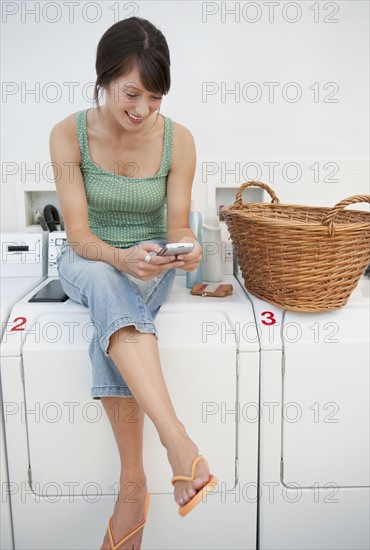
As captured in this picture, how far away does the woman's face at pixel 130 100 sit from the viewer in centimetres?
151

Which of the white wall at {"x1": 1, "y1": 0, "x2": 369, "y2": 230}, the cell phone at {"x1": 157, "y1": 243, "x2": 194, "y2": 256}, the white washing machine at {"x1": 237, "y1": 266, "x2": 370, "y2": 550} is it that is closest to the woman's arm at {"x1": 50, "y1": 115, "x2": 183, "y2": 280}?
the cell phone at {"x1": 157, "y1": 243, "x2": 194, "y2": 256}

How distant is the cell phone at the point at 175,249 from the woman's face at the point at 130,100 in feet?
1.31

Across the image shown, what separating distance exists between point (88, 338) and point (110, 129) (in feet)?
2.23

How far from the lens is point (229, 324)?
1.70 m

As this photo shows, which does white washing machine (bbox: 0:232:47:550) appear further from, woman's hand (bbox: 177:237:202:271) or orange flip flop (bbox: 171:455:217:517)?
orange flip flop (bbox: 171:455:217:517)

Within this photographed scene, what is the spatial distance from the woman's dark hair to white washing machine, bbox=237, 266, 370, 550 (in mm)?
783

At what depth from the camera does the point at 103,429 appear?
166cm

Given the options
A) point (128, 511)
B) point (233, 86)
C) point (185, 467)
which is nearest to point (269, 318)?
point (185, 467)

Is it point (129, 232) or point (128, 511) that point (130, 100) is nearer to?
point (129, 232)

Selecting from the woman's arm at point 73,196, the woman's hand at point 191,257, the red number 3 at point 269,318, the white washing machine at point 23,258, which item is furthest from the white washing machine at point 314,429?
the white washing machine at point 23,258

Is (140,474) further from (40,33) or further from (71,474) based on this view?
(40,33)

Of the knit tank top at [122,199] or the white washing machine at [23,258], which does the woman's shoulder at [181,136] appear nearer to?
the knit tank top at [122,199]

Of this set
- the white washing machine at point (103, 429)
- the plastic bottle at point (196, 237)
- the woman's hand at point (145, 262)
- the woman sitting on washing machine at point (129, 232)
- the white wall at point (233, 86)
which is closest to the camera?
the woman sitting on washing machine at point (129, 232)

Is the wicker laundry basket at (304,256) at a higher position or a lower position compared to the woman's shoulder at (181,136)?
lower
